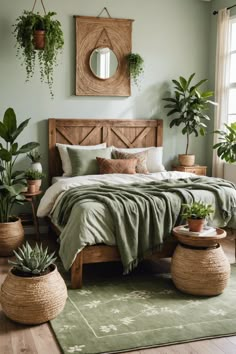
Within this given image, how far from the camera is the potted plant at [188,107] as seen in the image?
622cm

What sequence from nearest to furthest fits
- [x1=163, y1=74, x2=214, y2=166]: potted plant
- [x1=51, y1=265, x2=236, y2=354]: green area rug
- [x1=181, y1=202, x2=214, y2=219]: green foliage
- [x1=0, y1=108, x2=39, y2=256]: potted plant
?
[x1=51, y1=265, x2=236, y2=354]: green area rug, [x1=181, y1=202, x2=214, y2=219]: green foliage, [x1=0, y1=108, x2=39, y2=256]: potted plant, [x1=163, y1=74, x2=214, y2=166]: potted plant

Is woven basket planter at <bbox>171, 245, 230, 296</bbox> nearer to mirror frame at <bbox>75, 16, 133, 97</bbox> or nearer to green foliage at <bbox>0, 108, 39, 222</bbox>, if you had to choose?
green foliage at <bbox>0, 108, 39, 222</bbox>

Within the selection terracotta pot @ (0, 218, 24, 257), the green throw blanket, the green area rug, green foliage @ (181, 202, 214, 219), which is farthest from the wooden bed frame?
green foliage @ (181, 202, 214, 219)

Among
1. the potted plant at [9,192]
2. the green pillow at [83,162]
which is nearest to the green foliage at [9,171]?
the potted plant at [9,192]

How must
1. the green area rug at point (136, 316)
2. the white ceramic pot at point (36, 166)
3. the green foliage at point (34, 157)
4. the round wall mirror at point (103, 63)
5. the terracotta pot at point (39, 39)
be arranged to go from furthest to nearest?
1. the round wall mirror at point (103, 63)
2. the green foliage at point (34, 157)
3. the white ceramic pot at point (36, 166)
4. the terracotta pot at point (39, 39)
5. the green area rug at point (136, 316)

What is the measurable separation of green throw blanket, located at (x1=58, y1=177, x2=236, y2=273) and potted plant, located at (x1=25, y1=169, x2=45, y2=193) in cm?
87

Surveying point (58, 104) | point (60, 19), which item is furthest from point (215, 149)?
point (60, 19)

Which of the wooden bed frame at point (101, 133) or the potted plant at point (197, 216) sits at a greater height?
the wooden bed frame at point (101, 133)

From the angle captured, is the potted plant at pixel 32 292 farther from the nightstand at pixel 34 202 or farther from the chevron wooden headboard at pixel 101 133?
the chevron wooden headboard at pixel 101 133

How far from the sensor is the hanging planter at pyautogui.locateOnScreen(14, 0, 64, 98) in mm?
5301

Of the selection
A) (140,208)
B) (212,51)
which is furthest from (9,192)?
(212,51)

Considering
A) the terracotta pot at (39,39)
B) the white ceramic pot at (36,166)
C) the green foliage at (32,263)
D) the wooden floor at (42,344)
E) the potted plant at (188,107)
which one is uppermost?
the terracotta pot at (39,39)

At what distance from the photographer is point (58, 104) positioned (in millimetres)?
5945

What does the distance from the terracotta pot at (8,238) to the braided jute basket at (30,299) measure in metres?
1.69
